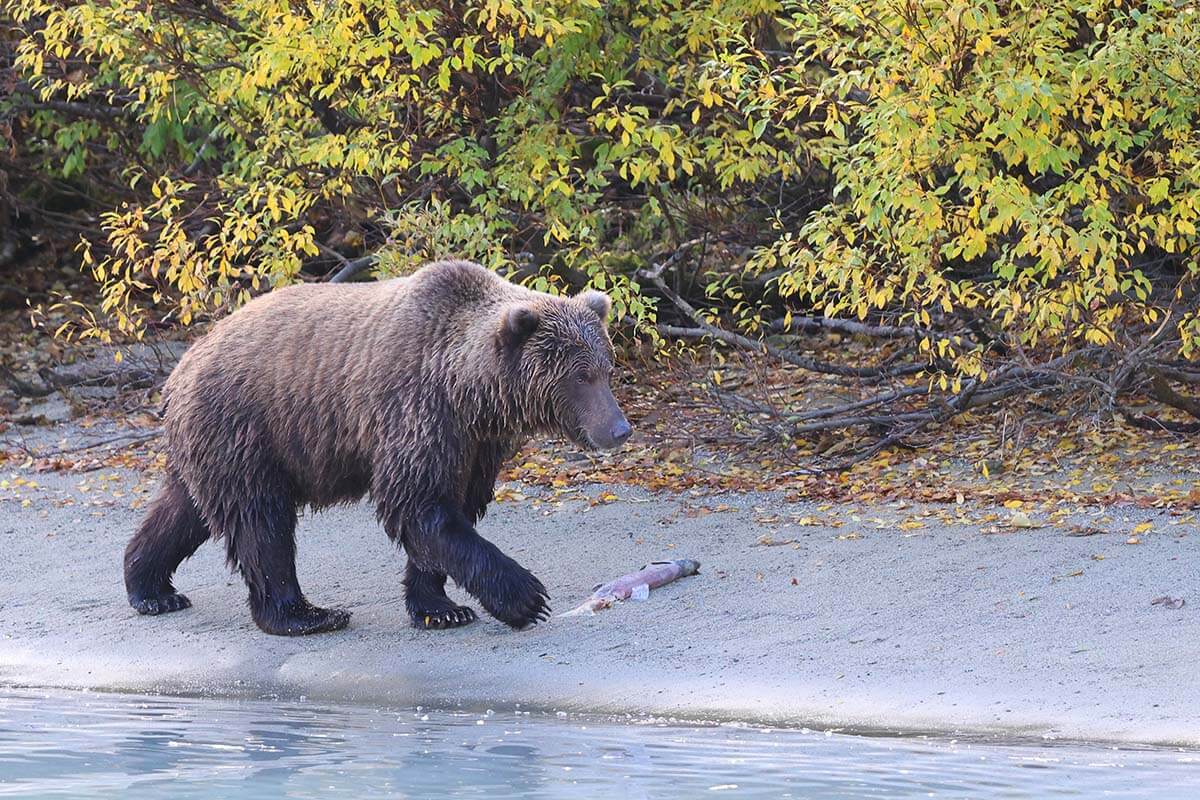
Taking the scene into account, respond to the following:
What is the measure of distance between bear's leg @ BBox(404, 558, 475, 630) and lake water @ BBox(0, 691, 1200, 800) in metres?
0.96

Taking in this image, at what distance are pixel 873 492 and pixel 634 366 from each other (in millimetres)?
3361

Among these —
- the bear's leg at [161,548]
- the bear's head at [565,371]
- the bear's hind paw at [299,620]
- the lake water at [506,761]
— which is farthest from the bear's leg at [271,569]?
the bear's head at [565,371]

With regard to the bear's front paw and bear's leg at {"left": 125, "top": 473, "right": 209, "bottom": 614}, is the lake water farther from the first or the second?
bear's leg at {"left": 125, "top": 473, "right": 209, "bottom": 614}

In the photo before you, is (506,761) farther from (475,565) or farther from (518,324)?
(518,324)

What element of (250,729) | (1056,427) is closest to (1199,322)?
(1056,427)

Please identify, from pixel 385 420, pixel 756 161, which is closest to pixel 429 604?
pixel 385 420

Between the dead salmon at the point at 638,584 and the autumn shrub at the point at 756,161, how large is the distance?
2184 millimetres

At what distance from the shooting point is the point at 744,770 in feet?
18.5

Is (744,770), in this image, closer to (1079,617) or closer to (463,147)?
(1079,617)

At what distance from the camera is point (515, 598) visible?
7.38 meters

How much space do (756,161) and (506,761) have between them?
586cm

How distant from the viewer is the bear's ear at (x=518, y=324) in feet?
24.7

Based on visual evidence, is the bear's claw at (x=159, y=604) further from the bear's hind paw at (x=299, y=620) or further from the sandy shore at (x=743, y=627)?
the bear's hind paw at (x=299, y=620)

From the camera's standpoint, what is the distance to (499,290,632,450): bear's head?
762 centimetres
